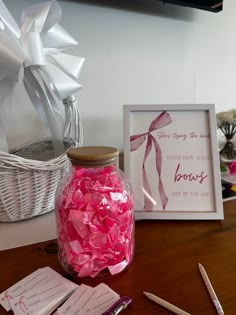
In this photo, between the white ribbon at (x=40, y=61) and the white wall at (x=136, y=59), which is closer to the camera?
the white ribbon at (x=40, y=61)

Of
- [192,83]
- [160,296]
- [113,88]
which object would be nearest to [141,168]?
[160,296]

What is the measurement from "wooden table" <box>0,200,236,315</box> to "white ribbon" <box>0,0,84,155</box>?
0.84 ft

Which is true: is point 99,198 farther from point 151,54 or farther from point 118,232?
point 151,54

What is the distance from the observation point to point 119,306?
39 centimetres

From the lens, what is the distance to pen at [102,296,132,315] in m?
→ 0.38

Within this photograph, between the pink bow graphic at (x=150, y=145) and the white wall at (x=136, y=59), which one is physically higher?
the white wall at (x=136, y=59)

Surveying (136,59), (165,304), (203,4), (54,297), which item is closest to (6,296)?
(54,297)

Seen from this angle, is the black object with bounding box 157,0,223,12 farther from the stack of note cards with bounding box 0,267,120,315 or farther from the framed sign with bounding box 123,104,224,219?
the stack of note cards with bounding box 0,267,120,315

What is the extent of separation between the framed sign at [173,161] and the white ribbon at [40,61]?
0.52 feet

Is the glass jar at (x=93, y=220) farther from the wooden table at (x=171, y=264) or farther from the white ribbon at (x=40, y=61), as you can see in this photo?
the white ribbon at (x=40, y=61)

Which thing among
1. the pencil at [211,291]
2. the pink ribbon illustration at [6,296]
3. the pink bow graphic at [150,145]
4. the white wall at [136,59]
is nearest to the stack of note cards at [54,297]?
the pink ribbon illustration at [6,296]

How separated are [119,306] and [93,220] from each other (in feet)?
0.42

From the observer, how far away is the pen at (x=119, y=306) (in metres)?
0.38

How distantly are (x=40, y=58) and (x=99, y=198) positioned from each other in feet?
1.00
